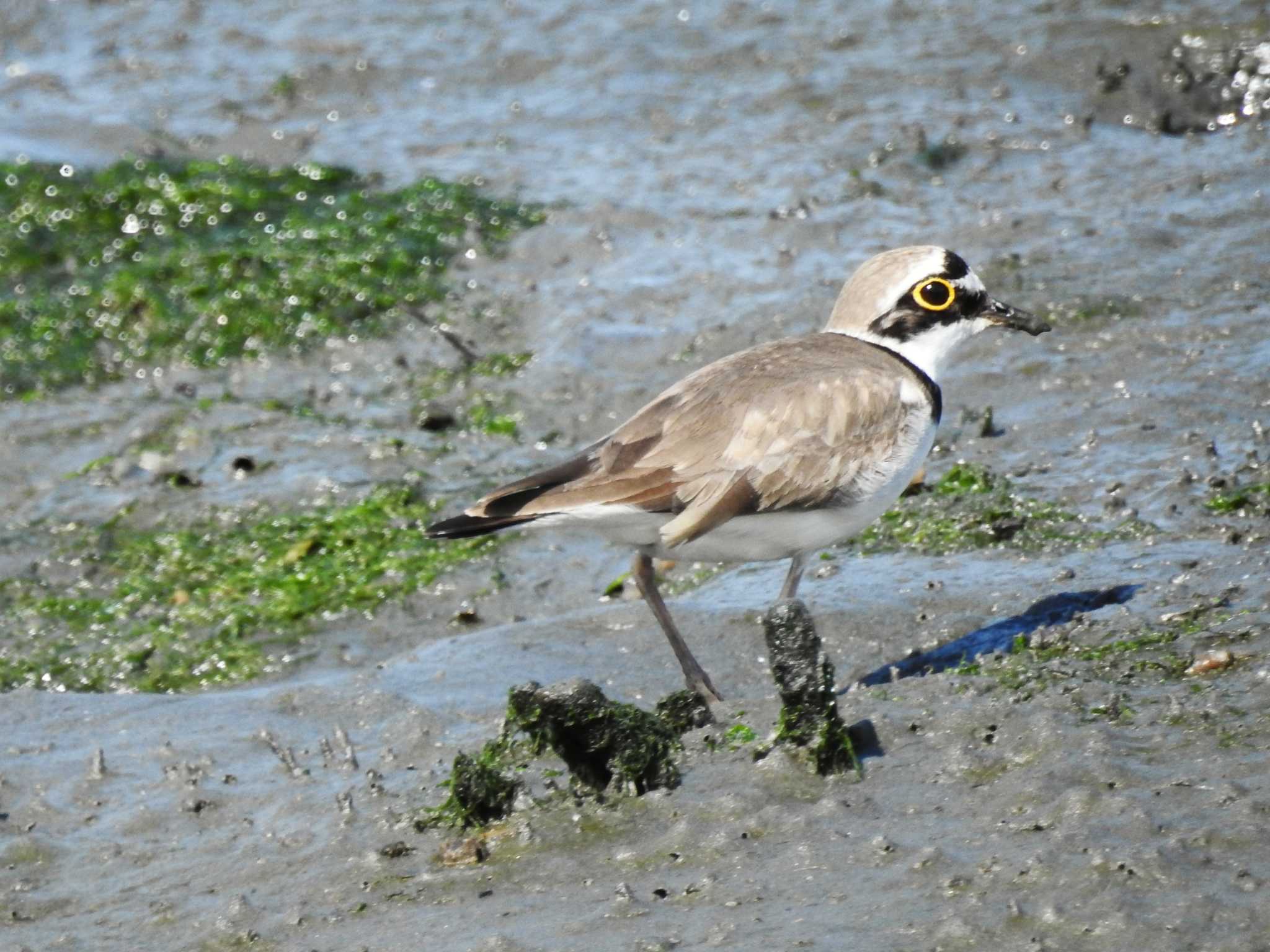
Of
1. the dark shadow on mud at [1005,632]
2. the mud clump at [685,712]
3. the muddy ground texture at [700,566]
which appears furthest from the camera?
the dark shadow on mud at [1005,632]

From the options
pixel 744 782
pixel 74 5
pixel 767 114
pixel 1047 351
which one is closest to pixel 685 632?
pixel 744 782

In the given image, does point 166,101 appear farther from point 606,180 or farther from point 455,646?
point 455,646

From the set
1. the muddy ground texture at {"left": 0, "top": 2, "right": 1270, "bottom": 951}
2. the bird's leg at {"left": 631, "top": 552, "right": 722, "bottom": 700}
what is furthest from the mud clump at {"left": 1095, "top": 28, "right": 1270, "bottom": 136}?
the bird's leg at {"left": 631, "top": 552, "right": 722, "bottom": 700}

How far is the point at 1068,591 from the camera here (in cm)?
621

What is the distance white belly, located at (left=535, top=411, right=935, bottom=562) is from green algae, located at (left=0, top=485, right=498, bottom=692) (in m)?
2.12

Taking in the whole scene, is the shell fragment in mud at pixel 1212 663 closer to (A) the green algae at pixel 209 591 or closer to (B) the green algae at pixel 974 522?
(B) the green algae at pixel 974 522

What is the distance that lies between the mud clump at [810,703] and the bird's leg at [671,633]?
945mm

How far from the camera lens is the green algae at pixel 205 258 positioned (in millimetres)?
10508

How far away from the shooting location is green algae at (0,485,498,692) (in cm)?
755

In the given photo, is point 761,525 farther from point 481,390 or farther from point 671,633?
point 481,390

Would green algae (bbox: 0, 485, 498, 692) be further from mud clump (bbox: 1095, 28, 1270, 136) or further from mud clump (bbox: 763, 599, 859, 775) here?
mud clump (bbox: 1095, 28, 1270, 136)

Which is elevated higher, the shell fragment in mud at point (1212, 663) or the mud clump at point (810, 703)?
the mud clump at point (810, 703)

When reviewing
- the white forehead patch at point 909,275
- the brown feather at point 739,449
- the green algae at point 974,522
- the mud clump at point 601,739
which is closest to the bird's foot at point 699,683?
the brown feather at point 739,449

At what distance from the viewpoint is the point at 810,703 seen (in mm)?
4879
